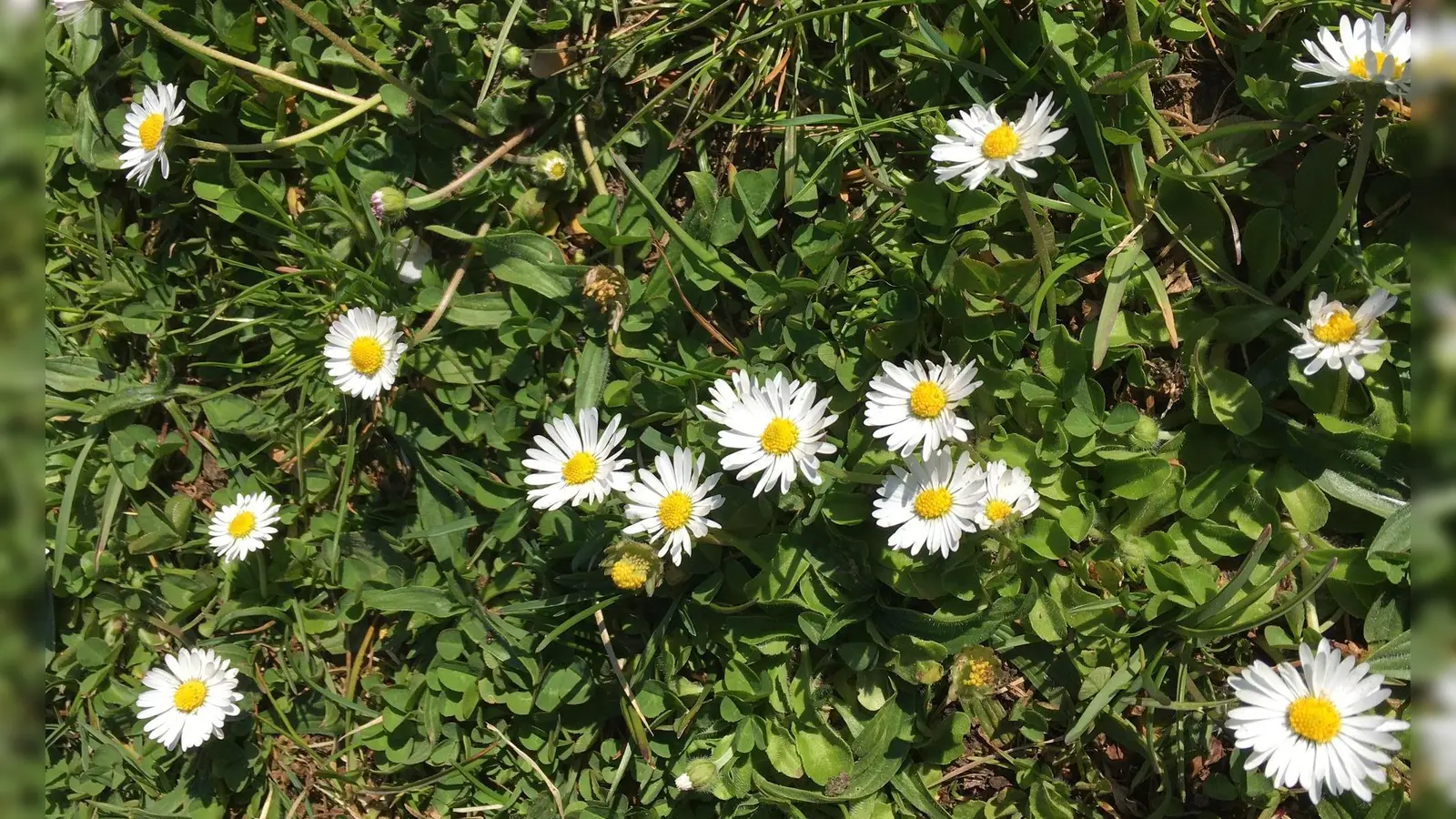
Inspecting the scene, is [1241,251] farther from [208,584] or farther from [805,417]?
[208,584]

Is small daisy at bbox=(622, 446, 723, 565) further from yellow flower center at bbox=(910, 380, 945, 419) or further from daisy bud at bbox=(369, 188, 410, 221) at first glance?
daisy bud at bbox=(369, 188, 410, 221)

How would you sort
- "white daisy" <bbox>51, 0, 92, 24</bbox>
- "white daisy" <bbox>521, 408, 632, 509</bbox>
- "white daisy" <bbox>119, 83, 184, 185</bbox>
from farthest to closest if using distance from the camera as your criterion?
"white daisy" <bbox>119, 83, 184, 185</bbox>
"white daisy" <bbox>51, 0, 92, 24</bbox>
"white daisy" <bbox>521, 408, 632, 509</bbox>

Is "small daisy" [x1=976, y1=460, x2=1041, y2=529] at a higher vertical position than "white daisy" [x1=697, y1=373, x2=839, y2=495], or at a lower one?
lower

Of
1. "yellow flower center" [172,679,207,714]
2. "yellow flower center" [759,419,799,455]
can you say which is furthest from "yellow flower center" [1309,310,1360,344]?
"yellow flower center" [172,679,207,714]

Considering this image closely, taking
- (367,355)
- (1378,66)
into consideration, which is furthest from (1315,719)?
(367,355)

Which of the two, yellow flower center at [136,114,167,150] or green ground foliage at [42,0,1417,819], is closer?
green ground foliage at [42,0,1417,819]
